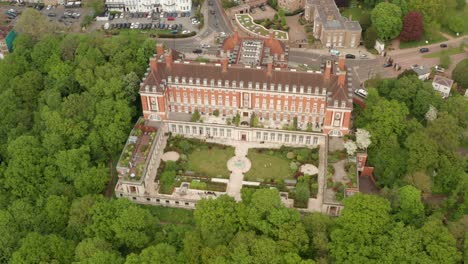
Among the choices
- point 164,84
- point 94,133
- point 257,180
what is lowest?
point 257,180

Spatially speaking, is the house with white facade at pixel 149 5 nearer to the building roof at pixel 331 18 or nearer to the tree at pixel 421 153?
the building roof at pixel 331 18

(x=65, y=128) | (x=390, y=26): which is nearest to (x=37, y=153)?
(x=65, y=128)

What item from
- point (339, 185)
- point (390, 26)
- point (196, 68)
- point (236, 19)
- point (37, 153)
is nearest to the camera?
point (339, 185)

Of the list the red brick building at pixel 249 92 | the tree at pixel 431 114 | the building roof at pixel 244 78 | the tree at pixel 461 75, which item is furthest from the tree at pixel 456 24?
the building roof at pixel 244 78

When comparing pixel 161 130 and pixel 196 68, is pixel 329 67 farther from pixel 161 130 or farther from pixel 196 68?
pixel 161 130

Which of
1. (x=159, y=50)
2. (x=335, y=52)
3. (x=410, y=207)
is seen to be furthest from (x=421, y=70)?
(x=159, y=50)

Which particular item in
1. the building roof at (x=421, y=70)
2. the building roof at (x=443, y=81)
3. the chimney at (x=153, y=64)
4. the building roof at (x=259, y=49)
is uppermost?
the chimney at (x=153, y=64)

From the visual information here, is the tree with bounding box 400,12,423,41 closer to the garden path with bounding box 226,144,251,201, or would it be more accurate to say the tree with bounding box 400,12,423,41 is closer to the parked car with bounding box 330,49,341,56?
the parked car with bounding box 330,49,341,56

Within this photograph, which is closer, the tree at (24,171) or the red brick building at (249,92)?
the tree at (24,171)

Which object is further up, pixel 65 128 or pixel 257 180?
pixel 65 128
